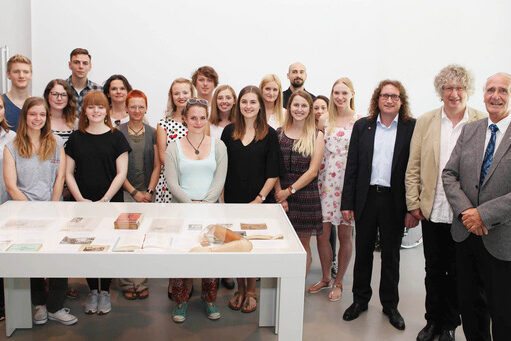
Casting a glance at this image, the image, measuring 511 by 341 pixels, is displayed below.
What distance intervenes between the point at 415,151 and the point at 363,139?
37 centimetres

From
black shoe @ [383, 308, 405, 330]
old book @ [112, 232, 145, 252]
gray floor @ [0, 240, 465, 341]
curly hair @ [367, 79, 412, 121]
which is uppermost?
curly hair @ [367, 79, 412, 121]

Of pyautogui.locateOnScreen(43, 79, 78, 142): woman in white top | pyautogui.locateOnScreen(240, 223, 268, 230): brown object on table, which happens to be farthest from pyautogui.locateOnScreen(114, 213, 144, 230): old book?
pyautogui.locateOnScreen(43, 79, 78, 142): woman in white top

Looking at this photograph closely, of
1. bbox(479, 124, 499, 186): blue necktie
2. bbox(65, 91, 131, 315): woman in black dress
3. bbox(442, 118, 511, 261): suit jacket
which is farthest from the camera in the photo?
bbox(65, 91, 131, 315): woman in black dress

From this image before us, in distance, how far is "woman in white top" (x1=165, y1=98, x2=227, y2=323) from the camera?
3203mm

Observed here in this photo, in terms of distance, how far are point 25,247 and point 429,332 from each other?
7.95ft

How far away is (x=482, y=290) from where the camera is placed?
9.04 ft

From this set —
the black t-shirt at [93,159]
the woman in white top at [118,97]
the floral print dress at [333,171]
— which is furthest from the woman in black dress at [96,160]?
the floral print dress at [333,171]

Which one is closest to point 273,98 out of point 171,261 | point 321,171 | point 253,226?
Result: point 321,171

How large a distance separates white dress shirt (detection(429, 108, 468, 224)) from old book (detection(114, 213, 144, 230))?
173 cm

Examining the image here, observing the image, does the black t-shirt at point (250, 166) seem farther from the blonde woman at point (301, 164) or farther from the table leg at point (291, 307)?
the table leg at point (291, 307)

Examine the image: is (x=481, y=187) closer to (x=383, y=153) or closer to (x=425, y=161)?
(x=425, y=161)

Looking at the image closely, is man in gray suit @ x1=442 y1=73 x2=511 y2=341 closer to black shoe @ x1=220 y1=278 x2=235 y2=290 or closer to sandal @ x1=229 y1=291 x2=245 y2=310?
sandal @ x1=229 y1=291 x2=245 y2=310

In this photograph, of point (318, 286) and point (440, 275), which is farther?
point (318, 286)

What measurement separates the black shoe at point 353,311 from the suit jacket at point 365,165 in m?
0.64
